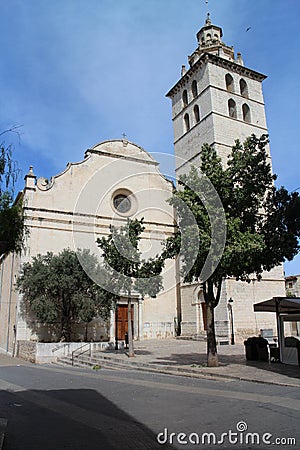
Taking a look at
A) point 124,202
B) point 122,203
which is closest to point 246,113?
point 124,202

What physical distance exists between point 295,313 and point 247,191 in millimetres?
4755

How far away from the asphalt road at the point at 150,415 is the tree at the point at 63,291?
8.60m

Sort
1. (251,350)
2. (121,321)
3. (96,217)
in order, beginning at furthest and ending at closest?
(96,217) → (121,321) → (251,350)

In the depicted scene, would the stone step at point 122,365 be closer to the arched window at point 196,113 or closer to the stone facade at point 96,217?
the stone facade at point 96,217

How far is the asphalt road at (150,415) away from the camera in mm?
5062

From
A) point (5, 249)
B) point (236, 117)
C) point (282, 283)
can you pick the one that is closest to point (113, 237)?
point (5, 249)

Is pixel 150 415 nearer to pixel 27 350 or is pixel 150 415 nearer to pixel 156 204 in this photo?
pixel 27 350

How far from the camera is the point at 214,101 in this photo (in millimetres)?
26516

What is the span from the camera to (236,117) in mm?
27422

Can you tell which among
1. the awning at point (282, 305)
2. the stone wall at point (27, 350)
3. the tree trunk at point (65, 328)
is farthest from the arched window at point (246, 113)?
the stone wall at point (27, 350)

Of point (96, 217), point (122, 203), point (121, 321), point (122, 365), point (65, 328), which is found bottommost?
point (122, 365)

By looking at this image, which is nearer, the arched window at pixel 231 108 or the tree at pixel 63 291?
the tree at pixel 63 291

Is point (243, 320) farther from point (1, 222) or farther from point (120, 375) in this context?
point (1, 222)

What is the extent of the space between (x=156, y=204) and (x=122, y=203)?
2610 millimetres
